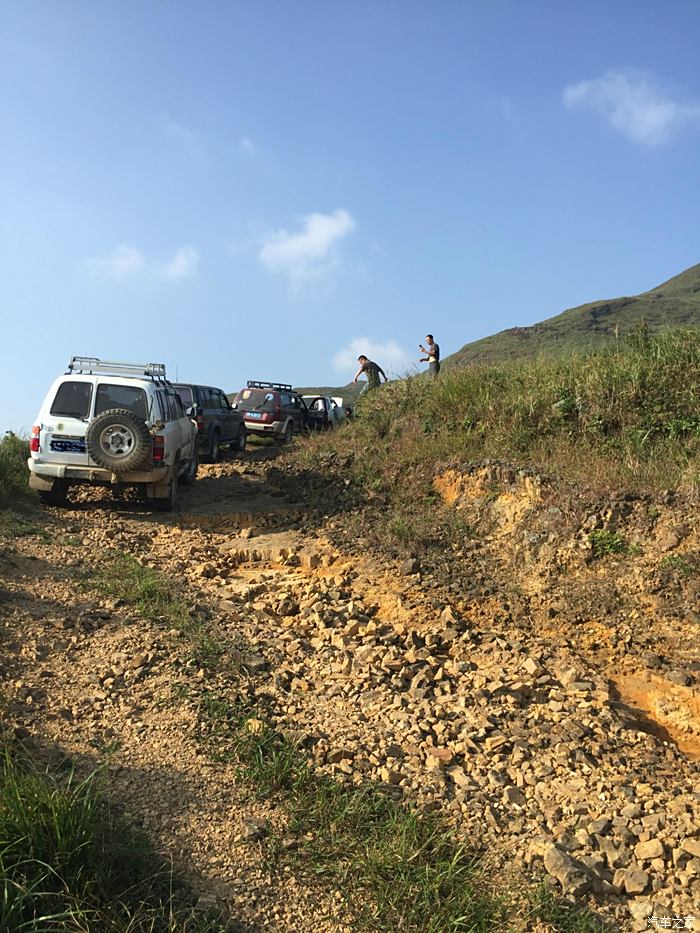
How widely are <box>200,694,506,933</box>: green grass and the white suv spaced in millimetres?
5898

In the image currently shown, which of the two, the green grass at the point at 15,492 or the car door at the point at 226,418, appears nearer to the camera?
the green grass at the point at 15,492

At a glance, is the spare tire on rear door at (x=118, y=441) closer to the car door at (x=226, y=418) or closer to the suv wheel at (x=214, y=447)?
the suv wheel at (x=214, y=447)

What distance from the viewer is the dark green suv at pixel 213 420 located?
14.8 meters

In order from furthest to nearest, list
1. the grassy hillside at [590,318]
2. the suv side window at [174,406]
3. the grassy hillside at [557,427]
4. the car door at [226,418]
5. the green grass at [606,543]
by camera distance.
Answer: the grassy hillside at [590,318] < the car door at [226,418] < the suv side window at [174,406] < the grassy hillside at [557,427] < the green grass at [606,543]

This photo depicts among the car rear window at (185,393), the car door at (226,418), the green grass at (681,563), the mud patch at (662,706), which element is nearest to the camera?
the mud patch at (662,706)

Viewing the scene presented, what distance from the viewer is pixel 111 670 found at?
16.0ft

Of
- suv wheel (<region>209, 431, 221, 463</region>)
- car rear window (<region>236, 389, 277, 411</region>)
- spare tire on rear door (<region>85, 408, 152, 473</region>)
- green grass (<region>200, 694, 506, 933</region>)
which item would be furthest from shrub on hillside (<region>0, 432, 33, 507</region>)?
green grass (<region>200, 694, 506, 933</region>)

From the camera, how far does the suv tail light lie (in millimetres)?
9617

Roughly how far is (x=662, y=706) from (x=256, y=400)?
14.9 metres

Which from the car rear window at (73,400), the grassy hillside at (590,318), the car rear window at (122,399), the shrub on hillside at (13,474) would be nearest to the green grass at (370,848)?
the car rear window at (122,399)

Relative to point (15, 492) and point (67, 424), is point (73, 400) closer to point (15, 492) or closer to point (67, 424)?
point (67, 424)

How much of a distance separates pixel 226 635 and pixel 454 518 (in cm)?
365

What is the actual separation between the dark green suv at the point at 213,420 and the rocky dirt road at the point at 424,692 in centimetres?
662

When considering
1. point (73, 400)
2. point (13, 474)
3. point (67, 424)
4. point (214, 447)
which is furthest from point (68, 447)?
point (214, 447)
